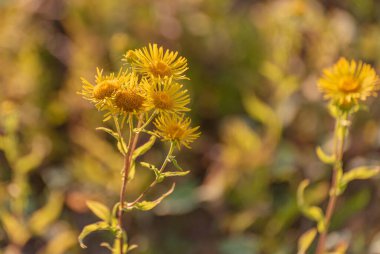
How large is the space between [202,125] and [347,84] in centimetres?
134

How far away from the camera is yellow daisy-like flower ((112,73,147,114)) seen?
1.10 m

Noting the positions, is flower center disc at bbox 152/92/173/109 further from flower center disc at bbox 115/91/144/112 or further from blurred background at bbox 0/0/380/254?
blurred background at bbox 0/0/380/254

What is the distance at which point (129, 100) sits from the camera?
3.62 ft

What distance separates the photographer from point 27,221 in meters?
2.16

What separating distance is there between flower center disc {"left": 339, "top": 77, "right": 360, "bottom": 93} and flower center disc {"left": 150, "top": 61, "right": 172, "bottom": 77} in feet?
1.36

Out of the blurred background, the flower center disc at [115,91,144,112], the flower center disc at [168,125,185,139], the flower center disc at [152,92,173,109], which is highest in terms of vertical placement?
the blurred background

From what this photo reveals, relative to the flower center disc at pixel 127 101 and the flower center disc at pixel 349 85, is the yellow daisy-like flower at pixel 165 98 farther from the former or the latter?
the flower center disc at pixel 349 85

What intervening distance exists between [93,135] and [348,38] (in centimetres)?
117

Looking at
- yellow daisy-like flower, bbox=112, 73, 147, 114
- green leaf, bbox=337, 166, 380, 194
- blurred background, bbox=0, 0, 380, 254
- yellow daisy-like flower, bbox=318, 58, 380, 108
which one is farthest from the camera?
blurred background, bbox=0, 0, 380, 254

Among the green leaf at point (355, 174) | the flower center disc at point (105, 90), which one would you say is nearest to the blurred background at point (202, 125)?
the green leaf at point (355, 174)

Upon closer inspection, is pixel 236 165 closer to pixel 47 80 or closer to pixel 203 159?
pixel 203 159

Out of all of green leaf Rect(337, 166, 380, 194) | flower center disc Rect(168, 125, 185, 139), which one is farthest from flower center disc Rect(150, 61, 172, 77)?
green leaf Rect(337, 166, 380, 194)

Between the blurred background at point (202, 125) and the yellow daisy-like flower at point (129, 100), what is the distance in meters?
0.72

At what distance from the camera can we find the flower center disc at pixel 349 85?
51.8 inches
